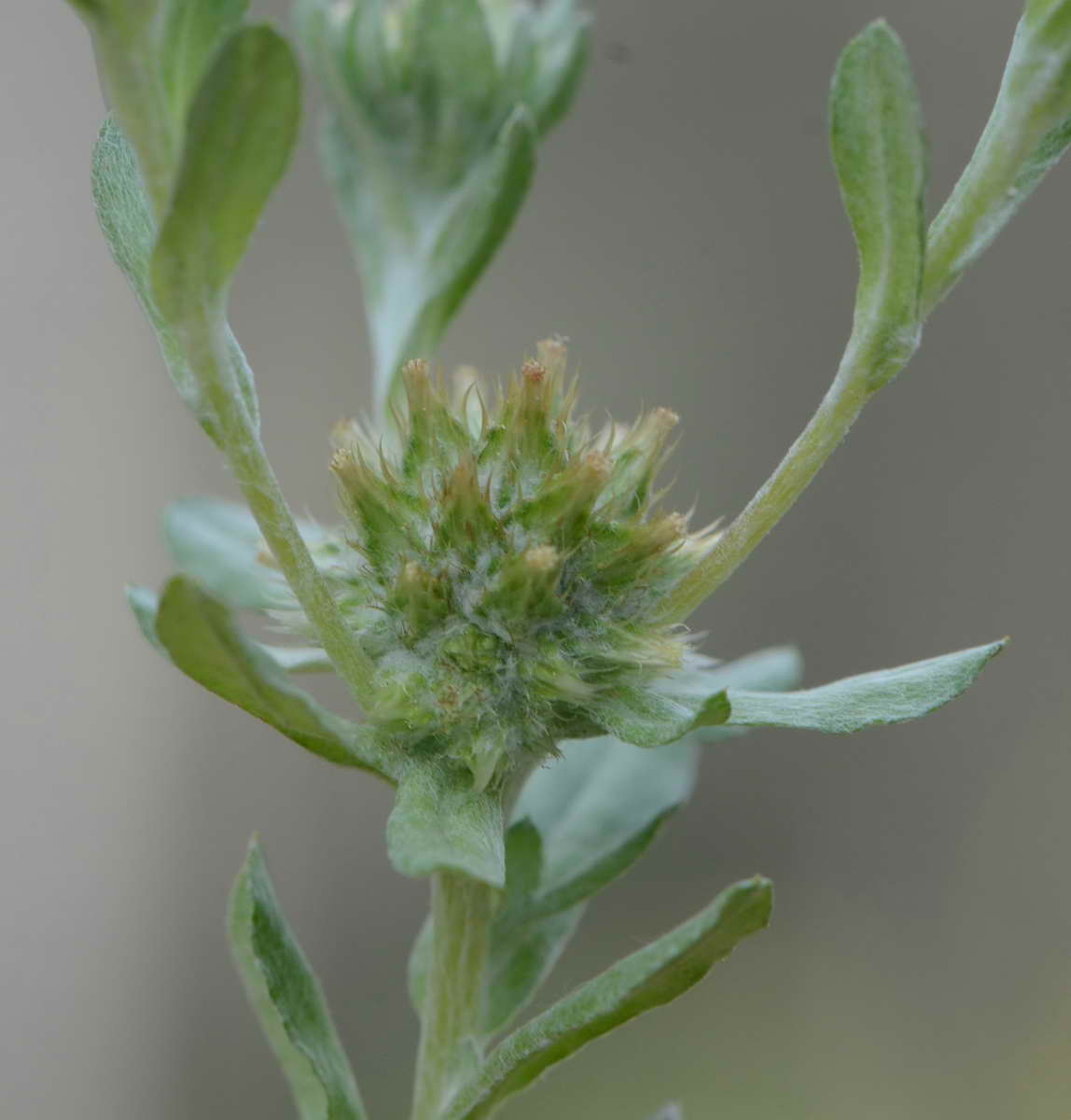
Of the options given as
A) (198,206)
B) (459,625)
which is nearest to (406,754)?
(459,625)

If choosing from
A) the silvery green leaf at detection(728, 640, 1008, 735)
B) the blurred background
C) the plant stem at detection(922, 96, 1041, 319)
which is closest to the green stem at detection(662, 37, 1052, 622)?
the plant stem at detection(922, 96, 1041, 319)

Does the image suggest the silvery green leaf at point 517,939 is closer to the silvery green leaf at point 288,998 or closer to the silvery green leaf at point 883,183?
the silvery green leaf at point 288,998

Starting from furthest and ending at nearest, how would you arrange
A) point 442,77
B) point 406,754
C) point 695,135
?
point 695,135 < point 442,77 < point 406,754

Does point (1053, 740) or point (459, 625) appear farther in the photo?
point (1053, 740)

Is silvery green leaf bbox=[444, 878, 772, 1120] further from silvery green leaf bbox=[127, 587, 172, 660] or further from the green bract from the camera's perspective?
the green bract

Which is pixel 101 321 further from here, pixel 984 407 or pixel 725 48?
pixel 984 407

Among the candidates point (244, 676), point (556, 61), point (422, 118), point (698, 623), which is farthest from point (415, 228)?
point (698, 623)
